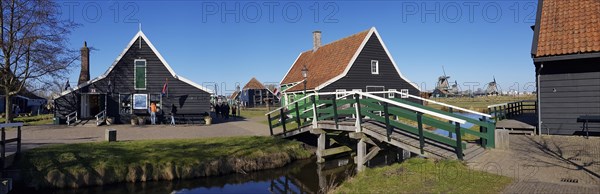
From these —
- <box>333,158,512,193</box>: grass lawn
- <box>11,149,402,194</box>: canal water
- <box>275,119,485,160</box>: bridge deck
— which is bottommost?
<box>11,149,402,194</box>: canal water

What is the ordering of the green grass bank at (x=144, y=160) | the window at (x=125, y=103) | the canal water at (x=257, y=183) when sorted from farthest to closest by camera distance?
the window at (x=125, y=103) < the green grass bank at (x=144, y=160) < the canal water at (x=257, y=183)

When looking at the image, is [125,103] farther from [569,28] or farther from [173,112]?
[569,28]

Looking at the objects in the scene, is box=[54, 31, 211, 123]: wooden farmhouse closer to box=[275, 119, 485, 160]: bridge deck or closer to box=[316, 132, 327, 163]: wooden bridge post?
box=[316, 132, 327, 163]: wooden bridge post

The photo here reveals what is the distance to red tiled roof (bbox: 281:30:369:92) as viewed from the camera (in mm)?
27172

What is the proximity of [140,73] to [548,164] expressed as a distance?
2367 centimetres

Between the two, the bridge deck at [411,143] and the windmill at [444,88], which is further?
the windmill at [444,88]

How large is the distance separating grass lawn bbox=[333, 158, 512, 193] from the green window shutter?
68.1ft

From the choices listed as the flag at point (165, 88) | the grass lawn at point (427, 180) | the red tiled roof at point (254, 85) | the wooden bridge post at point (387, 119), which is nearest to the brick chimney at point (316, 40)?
the flag at point (165, 88)

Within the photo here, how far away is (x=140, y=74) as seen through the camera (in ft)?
84.9

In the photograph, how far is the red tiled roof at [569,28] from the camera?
1259 cm

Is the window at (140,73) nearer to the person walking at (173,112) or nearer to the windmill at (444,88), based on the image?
the person walking at (173,112)

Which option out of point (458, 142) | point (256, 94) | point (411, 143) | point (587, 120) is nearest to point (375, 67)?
point (587, 120)

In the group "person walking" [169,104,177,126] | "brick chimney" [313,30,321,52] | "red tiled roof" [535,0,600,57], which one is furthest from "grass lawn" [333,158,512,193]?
"brick chimney" [313,30,321,52]

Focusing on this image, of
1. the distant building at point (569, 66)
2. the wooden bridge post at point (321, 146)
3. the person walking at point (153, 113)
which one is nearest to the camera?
the distant building at point (569, 66)
